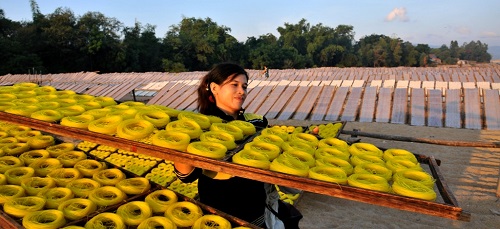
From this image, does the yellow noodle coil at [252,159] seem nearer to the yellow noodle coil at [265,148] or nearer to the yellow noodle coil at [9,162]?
the yellow noodle coil at [265,148]

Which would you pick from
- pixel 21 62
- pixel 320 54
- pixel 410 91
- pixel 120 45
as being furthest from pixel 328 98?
pixel 320 54

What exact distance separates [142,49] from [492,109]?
41.0 metres

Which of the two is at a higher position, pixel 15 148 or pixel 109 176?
pixel 15 148

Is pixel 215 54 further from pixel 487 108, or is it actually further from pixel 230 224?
pixel 230 224

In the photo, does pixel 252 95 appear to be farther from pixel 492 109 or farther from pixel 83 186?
pixel 83 186

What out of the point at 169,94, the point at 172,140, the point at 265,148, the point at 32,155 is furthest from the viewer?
the point at 169,94

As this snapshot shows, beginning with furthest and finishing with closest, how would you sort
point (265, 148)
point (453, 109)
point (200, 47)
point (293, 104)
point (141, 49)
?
1. point (200, 47)
2. point (141, 49)
3. point (293, 104)
4. point (453, 109)
5. point (265, 148)

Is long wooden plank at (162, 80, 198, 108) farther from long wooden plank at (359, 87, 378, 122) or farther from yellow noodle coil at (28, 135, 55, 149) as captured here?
yellow noodle coil at (28, 135, 55, 149)

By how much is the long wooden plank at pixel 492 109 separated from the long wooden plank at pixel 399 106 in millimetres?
1381

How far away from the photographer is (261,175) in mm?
1688

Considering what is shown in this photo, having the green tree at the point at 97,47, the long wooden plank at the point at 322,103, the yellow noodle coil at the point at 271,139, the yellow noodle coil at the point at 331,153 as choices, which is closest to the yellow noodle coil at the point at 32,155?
the yellow noodle coil at the point at 271,139

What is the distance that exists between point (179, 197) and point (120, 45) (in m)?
38.8

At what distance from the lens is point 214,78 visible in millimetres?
2514

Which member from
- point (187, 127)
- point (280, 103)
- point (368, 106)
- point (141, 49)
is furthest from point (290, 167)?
point (141, 49)
